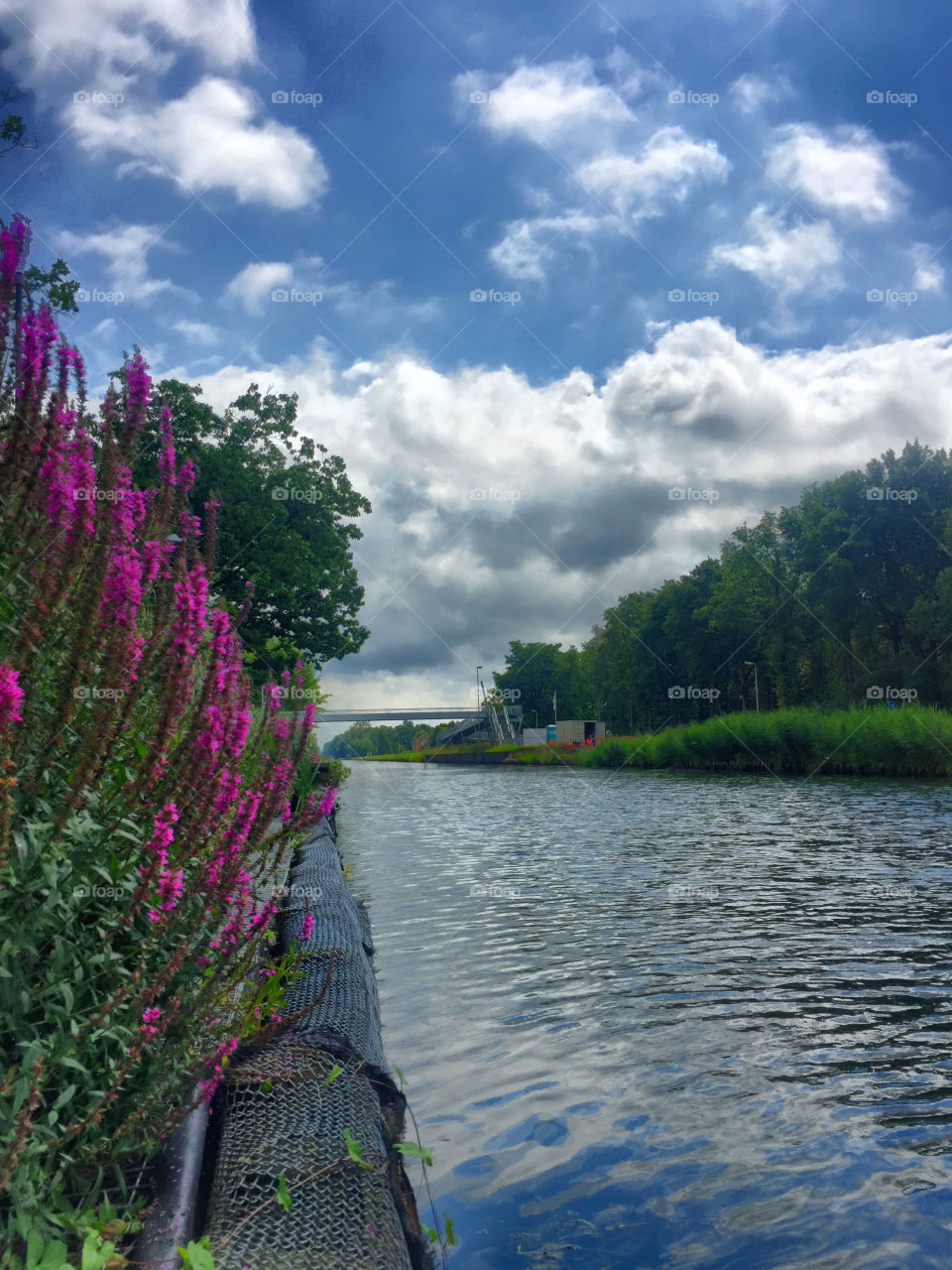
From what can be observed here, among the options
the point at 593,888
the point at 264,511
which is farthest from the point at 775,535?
the point at 593,888

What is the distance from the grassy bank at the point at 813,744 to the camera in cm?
3003

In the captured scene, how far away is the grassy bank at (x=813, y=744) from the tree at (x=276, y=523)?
16.7m

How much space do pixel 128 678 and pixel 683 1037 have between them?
4184 millimetres

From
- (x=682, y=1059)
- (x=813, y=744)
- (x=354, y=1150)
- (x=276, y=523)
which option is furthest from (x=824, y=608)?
(x=354, y=1150)

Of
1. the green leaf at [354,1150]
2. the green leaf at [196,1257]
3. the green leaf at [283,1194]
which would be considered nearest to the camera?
the green leaf at [196,1257]

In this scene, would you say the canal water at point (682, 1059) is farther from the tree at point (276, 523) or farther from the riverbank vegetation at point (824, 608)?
the riverbank vegetation at point (824, 608)

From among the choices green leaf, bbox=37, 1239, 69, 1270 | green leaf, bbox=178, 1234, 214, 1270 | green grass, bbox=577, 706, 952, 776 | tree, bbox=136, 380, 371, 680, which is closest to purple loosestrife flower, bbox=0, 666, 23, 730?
green leaf, bbox=37, 1239, 69, 1270

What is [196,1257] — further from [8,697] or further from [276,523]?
[276,523]

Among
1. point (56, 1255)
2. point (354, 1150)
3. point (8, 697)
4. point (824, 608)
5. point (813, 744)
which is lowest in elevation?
point (813, 744)

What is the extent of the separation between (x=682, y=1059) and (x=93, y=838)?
3.81 m

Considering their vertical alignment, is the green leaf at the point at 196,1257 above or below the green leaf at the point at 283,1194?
above

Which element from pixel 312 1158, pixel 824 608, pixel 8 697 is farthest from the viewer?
pixel 824 608

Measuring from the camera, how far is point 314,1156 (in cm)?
296

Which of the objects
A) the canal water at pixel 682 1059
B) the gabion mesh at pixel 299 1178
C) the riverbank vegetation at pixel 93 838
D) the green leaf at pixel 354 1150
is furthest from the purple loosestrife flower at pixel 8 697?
the canal water at pixel 682 1059
